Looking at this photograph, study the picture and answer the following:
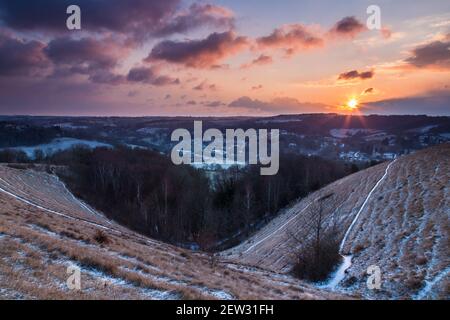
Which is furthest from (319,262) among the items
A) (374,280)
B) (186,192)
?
(186,192)

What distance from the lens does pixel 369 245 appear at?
90.1 ft

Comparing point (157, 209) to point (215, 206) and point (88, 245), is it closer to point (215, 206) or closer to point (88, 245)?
point (215, 206)

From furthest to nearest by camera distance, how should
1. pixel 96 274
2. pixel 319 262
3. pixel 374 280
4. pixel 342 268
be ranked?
pixel 342 268, pixel 319 262, pixel 374 280, pixel 96 274

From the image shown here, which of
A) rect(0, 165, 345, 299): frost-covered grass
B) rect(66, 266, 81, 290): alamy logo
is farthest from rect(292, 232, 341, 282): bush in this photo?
rect(66, 266, 81, 290): alamy logo

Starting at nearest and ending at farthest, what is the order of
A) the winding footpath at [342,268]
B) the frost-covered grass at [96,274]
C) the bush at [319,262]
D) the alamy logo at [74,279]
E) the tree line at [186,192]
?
the frost-covered grass at [96,274], the alamy logo at [74,279], the winding footpath at [342,268], the bush at [319,262], the tree line at [186,192]

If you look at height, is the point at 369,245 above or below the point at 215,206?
above

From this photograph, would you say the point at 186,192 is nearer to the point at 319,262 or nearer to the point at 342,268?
the point at 319,262

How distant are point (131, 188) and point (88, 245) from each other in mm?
75624

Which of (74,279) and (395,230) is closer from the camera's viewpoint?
(74,279)

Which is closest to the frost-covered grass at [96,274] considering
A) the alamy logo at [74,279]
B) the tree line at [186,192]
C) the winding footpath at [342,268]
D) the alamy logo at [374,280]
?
the alamy logo at [74,279]

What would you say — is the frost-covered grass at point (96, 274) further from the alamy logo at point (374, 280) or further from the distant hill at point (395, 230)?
the distant hill at point (395, 230)

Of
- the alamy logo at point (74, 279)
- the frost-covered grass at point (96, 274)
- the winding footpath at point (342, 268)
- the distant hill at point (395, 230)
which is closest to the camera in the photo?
the frost-covered grass at point (96, 274)
